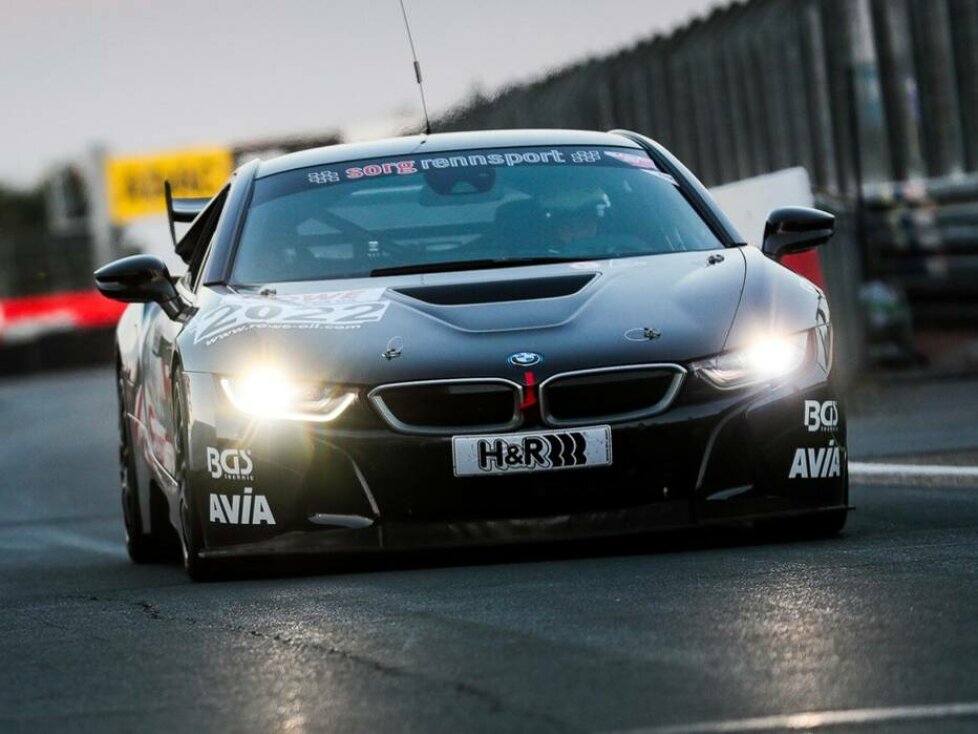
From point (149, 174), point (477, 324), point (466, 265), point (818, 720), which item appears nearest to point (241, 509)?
point (477, 324)

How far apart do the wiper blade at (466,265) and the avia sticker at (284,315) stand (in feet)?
1.31

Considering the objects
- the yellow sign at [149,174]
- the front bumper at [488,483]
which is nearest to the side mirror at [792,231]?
the front bumper at [488,483]

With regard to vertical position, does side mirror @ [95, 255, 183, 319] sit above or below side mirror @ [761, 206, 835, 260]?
above

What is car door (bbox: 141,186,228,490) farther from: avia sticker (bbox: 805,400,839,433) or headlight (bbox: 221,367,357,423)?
avia sticker (bbox: 805,400,839,433)

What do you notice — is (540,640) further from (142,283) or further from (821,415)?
(142,283)

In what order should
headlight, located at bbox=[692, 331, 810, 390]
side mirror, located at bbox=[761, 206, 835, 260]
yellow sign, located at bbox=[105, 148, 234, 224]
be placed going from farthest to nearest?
yellow sign, located at bbox=[105, 148, 234, 224] → side mirror, located at bbox=[761, 206, 835, 260] → headlight, located at bbox=[692, 331, 810, 390]

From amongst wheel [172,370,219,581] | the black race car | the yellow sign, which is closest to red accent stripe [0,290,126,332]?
the yellow sign

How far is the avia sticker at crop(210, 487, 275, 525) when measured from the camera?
6.82 meters

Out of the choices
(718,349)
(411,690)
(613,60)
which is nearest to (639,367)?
(718,349)

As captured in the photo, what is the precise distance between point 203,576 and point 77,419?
21719 millimetres

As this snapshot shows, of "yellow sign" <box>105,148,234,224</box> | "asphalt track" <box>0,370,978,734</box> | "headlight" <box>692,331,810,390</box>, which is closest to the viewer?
"asphalt track" <box>0,370,978,734</box>

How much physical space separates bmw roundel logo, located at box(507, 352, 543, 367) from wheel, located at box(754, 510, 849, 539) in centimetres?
92

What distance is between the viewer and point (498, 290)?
705cm

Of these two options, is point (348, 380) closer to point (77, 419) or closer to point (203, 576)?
point (203, 576)
